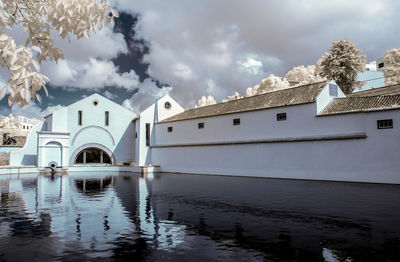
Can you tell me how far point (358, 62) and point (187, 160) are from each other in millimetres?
29391

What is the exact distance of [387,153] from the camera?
19.0 m

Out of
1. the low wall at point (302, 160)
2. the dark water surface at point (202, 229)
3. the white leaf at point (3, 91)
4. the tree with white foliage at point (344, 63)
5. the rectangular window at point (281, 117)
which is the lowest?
the dark water surface at point (202, 229)

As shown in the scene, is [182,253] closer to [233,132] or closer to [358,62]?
[233,132]

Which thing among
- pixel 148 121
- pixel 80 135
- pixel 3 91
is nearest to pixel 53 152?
pixel 80 135

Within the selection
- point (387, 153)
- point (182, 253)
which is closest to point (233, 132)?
point (387, 153)

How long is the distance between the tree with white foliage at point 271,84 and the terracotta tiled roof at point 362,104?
39.7 m

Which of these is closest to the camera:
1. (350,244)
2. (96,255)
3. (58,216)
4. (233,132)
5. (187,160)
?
(96,255)

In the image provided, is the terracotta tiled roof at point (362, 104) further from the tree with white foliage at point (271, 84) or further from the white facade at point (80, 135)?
the tree with white foliage at point (271, 84)

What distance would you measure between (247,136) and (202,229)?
19935 mm

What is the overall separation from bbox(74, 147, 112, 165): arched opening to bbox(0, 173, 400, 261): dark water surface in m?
25.2

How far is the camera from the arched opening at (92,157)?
3691cm

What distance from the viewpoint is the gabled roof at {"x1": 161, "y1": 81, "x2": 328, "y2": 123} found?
24625mm

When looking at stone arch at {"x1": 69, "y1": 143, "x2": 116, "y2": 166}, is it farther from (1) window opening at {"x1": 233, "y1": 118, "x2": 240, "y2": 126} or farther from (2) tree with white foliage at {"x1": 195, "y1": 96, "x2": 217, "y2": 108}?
(2) tree with white foliage at {"x1": 195, "y1": 96, "x2": 217, "y2": 108}

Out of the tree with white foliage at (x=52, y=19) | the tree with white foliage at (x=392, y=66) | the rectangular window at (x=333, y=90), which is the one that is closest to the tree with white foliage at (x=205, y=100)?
the tree with white foliage at (x=392, y=66)
